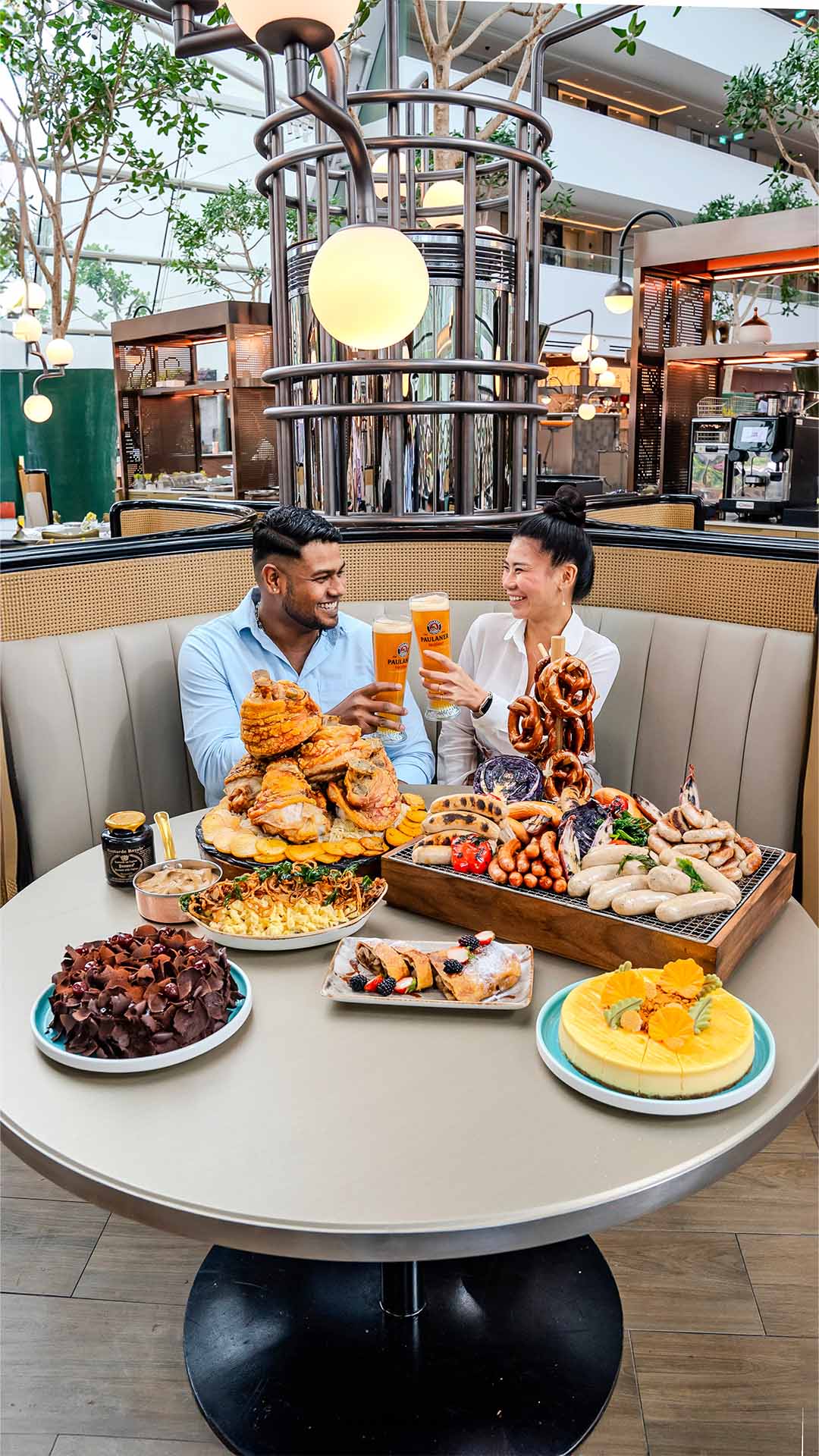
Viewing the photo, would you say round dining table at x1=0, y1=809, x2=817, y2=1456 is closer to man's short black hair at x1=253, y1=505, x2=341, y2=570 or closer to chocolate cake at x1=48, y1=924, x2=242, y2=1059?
chocolate cake at x1=48, y1=924, x2=242, y2=1059

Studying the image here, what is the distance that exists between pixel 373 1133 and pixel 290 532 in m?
1.54

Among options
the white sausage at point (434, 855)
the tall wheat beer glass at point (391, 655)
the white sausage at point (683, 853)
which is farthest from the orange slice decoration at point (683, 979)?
the tall wheat beer glass at point (391, 655)

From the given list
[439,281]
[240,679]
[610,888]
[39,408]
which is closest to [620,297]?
[39,408]

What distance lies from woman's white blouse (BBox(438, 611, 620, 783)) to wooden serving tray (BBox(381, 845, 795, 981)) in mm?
886

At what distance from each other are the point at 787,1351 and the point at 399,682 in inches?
53.8

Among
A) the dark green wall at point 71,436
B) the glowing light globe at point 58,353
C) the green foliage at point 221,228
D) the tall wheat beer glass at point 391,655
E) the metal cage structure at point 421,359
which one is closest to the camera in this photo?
the tall wheat beer glass at point 391,655

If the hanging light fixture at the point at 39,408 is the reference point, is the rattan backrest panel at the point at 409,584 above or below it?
below

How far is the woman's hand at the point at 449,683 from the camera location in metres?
1.98

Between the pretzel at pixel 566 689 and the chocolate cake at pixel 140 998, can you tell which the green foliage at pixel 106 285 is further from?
the chocolate cake at pixel 140 998

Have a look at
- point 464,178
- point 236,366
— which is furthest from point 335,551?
point 236,366

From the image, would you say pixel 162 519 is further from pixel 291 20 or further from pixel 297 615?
pixel 291 20

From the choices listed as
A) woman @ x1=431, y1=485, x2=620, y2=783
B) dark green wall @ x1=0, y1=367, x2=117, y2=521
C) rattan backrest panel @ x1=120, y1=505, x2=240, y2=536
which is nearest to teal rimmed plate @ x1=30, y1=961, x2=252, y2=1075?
woman @ x1=431, y1=485, x2=620, y2=783

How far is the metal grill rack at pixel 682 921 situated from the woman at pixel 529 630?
2.53 ft

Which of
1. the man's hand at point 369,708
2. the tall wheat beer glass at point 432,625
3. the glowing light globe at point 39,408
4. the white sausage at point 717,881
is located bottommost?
the white sausage at point 717,881
